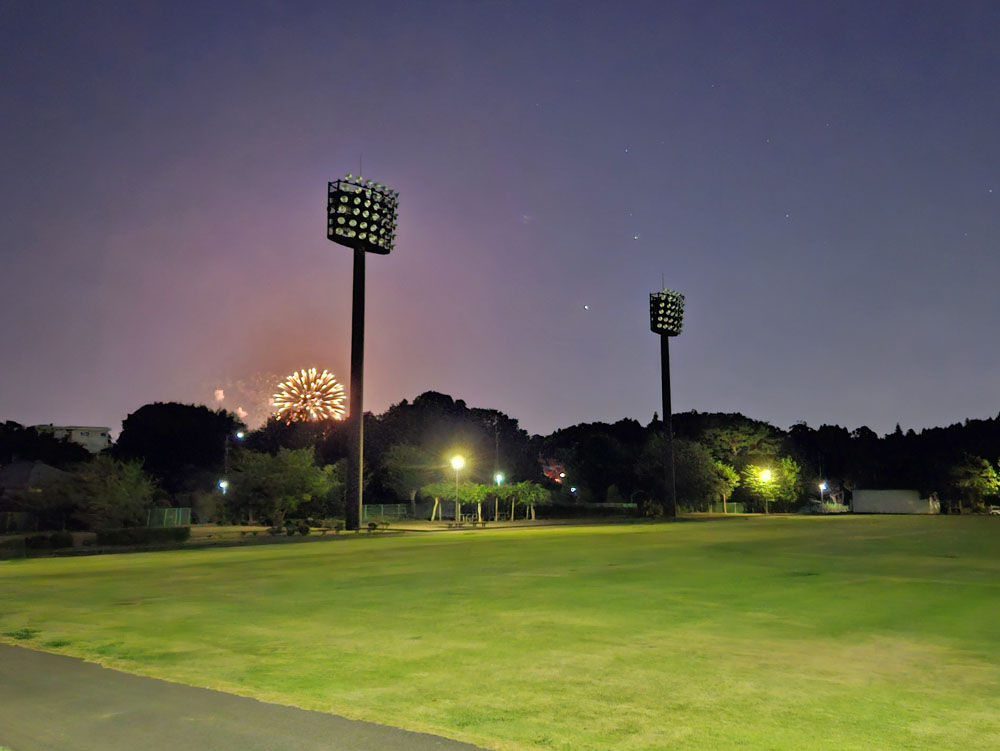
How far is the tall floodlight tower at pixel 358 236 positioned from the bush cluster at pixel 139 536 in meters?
14.5

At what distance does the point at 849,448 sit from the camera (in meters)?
130

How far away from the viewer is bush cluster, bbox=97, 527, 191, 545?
127 ft

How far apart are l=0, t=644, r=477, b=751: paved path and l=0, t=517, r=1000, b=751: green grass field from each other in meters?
0.38

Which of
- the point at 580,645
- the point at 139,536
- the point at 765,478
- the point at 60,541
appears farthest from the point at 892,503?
the point at 580,645

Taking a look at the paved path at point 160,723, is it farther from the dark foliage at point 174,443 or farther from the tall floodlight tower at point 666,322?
the dark foliage at point 174,443

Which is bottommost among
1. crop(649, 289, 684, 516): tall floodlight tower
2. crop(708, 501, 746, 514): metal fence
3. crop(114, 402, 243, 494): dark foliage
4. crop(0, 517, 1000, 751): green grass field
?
crop(708, 501, 746, 514): metal fence

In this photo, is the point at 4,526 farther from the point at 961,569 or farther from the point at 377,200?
the point at 961,569

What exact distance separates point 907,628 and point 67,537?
118 ft

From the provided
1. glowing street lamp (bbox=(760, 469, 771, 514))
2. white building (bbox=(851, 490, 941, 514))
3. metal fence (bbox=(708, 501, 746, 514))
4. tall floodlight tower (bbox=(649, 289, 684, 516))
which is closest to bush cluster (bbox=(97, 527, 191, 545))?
tall floodlight tower (bbox=(649, 289, 684, 516))

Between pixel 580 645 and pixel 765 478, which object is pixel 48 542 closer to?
pixel 580 645

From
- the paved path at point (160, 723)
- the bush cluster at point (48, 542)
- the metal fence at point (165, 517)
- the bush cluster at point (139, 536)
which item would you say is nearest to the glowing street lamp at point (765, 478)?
the metal fence at point (165, 517)

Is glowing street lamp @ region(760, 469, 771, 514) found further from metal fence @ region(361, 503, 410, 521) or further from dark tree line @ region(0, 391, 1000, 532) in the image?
metal fence @ region(361, 503, 410, 521)

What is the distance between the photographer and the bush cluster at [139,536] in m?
38.6

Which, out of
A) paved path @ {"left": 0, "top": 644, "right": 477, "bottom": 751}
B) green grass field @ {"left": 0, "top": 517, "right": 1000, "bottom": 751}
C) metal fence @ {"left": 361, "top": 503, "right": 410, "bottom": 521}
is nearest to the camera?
paved path @ {"left": 0, "top": 644, "right": 477, "bottom": 751}
